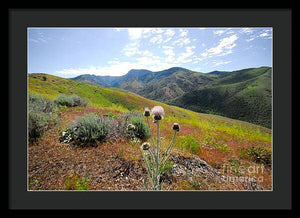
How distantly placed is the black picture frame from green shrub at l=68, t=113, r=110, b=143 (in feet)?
2.06

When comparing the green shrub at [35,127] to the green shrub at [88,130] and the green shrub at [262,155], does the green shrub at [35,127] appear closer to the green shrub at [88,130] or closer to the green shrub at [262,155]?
the green shrub at [88,130]

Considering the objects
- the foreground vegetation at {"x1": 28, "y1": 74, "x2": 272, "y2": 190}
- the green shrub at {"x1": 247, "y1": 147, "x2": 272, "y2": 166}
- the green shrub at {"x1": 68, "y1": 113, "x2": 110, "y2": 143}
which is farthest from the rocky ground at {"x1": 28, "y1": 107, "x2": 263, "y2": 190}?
the green shrub at {"x1": 247, "y1": 147, "x2": 272, "y2": 166}

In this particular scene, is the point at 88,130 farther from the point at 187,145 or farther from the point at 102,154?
the point at 187,145

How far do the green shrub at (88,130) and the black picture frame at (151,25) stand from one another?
627mm

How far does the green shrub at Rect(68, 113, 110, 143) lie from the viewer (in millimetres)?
1811

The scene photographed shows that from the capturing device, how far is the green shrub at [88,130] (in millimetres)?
1811

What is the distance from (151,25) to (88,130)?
151 cm

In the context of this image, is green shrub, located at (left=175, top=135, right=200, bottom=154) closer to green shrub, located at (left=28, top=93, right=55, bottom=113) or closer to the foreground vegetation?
the foreground vegetation

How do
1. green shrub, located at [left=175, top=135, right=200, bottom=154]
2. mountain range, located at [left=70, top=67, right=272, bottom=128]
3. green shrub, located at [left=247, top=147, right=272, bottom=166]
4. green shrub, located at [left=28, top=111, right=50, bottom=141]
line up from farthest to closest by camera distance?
1. mountain range, located at [left=70, top=67, right=272, bottom=128]
2. green shrub, located at [left=175, top=135, right=200, bottom=154]
3. green shrub, located at [left=28, top=111, right=50, bottom=141]
4. green shrub, located at [left=247, top=147, right=272, bottom=166]
